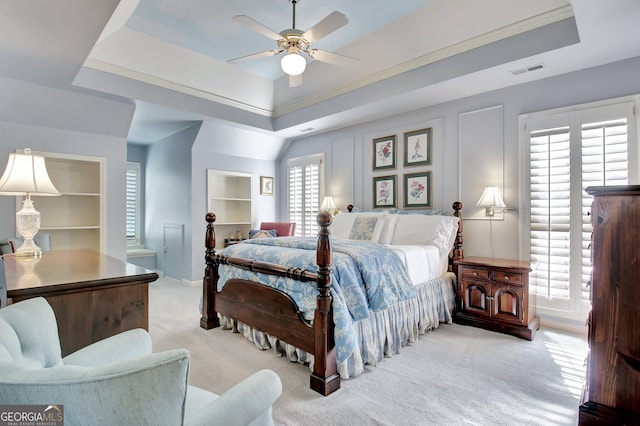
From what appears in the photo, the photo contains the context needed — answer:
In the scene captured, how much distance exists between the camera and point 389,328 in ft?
8.60

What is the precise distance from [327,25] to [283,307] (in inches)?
86.1

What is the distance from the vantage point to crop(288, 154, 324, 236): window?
556 centimetres

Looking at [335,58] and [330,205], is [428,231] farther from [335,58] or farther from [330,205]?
[335,58]

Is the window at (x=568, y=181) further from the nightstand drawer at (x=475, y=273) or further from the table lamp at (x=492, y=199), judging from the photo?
the nightstand drawer at (x=475, y=273)

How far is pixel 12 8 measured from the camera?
217 cm

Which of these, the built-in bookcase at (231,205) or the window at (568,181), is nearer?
the window at (568,181)

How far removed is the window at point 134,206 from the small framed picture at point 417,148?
505 cm

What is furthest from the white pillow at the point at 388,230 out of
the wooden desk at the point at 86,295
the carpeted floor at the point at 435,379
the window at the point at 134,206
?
the window at the point at 134,206

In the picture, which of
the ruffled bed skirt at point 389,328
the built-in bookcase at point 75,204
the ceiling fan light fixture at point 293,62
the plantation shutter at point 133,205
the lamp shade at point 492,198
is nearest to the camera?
the ruffled bed skirt at point 389,328

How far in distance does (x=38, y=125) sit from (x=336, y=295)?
4.12 m

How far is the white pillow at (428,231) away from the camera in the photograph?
3.49m

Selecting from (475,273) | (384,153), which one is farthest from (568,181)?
(384,153)

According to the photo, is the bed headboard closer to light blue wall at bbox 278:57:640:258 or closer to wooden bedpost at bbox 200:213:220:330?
light blue wall at bbox 278:57:640:258

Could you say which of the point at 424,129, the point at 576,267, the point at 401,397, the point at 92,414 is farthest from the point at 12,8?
the point at 576,267
